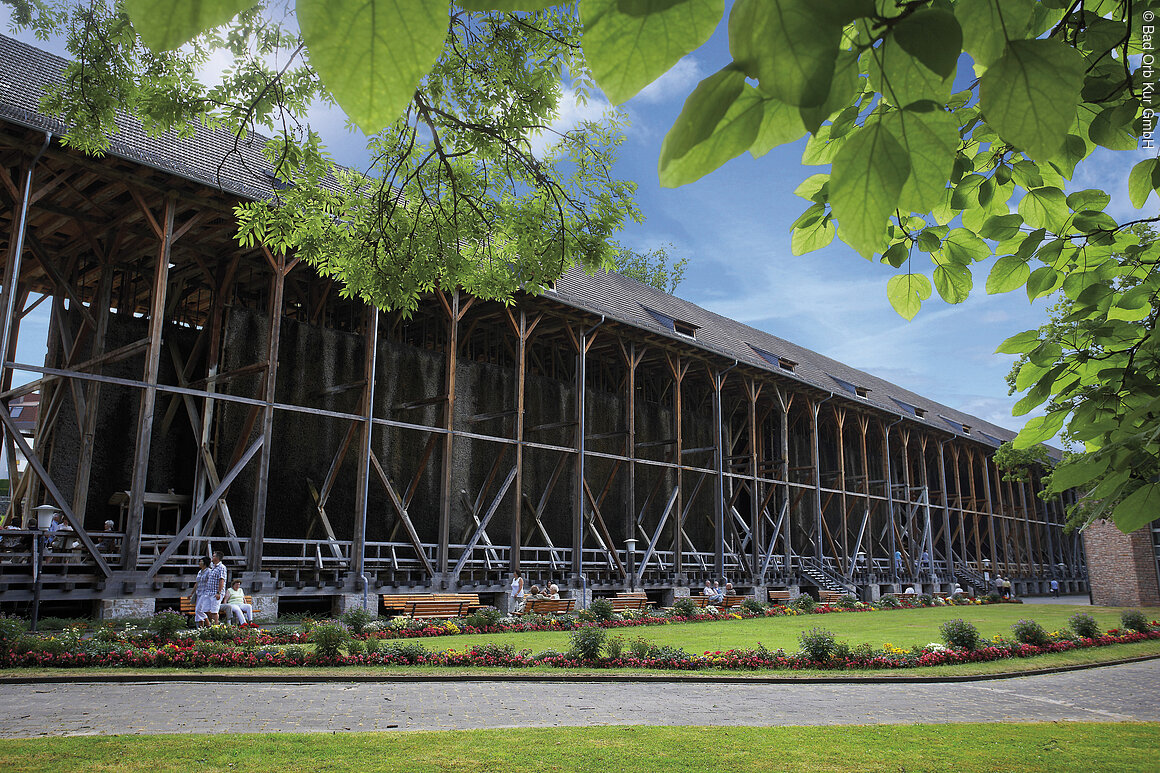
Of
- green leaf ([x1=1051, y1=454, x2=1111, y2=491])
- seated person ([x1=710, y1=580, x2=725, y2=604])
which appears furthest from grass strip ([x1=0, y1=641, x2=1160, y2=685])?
seated person ([x1=710, y1=580, x2=725, y2=604])

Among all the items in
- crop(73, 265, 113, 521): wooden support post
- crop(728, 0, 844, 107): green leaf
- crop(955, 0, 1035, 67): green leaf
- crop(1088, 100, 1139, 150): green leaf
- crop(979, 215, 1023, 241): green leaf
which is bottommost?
crop(728, 0, 844, 107): green leaf

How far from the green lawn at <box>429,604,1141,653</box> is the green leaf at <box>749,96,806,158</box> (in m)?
13.8

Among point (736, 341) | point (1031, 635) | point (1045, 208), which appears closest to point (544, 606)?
point (1031, 635)

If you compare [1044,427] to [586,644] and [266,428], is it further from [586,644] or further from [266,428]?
[266,428]

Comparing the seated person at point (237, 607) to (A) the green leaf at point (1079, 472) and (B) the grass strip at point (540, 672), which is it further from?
(A) the green leaf at point (1079, 472)

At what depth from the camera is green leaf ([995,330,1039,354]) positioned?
2080 millimetres

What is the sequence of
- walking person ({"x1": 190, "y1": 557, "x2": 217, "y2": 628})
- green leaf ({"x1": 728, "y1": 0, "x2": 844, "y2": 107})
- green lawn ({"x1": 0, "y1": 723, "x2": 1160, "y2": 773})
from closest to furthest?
green leaf ({"x1": 728, "y1": 0, "x2": 844, "y2": 107}) → green lawn ({"x1": 0, "y1": 723, "x2": 1160, "y2": 773}) → walking person ({"x1": 190, "y1": 557, "x2": 217, "y2": 628})

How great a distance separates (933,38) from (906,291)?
1102mm

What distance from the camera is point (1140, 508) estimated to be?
1.51 metres

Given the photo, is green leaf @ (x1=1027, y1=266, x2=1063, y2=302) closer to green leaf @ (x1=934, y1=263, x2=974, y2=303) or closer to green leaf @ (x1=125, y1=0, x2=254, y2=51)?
green leaf @ (x1=934, y1=263, x2=974, y2=303)

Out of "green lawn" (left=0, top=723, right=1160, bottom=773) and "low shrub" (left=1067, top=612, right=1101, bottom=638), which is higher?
"green lawn" (left=0, top=723, right=1160, bottom=773)

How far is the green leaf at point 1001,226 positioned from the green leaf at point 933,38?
1.45 m

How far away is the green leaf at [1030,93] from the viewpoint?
32.9 inches

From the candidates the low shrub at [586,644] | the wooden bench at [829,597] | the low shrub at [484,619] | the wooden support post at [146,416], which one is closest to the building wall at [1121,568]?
the wooden bench at [829,597]
